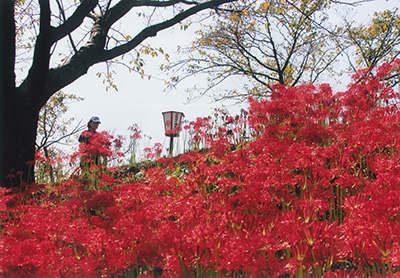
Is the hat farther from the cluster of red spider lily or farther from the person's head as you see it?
the cluster of red spider lily

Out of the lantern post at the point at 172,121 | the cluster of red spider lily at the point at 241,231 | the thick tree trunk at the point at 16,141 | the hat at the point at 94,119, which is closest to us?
the cluster of red spider lily at the point at 241,231

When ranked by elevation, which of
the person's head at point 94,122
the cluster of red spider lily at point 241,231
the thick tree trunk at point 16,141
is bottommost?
the cluster of red spider lily at point 241,231

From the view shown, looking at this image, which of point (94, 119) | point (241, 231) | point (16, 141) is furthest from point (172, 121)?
point (241, 231)

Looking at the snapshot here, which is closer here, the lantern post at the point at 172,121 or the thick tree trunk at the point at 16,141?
the thick tree trunk at the point at 16,141

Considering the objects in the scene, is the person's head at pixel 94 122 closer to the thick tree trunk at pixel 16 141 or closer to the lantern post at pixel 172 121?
the thick tree trunk at pixel 16 141

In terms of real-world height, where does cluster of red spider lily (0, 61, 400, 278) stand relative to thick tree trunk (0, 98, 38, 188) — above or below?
below

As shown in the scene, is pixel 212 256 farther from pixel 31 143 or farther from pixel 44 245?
pixel 31 143

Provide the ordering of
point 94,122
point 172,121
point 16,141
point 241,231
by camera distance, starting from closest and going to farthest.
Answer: point 241,231, point 16,141, point 94,122, point 172,121

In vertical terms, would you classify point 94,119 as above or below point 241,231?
above

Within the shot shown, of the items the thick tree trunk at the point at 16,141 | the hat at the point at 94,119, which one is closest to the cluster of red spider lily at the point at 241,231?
the thick tree trunk at the point at 16,141

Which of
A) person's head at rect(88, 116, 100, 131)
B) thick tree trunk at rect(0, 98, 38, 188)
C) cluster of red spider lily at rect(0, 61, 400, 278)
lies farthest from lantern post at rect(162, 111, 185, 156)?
cluster of red spider lily at rect(0, 61, 400, 278)

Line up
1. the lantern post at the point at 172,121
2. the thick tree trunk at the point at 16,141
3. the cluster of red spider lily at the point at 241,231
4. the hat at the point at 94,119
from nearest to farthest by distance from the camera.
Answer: the cluster of red spider lily at the point at 241,231 < the thick tree trunk at the point at 16,141 < the hat at the point at 94,119 < the lantern post at the point at 172,121

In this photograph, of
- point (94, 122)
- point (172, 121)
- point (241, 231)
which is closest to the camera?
point (241, 231)

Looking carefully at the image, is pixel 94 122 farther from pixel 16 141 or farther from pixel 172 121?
pixel 172 121
